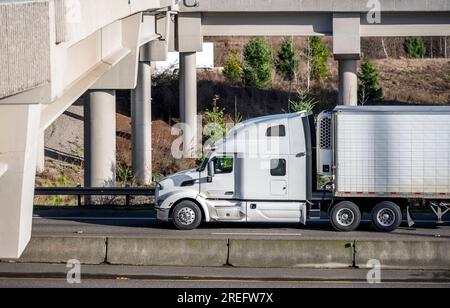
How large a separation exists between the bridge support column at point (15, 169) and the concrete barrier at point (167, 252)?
2659mm

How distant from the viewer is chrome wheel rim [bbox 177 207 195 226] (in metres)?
24.4

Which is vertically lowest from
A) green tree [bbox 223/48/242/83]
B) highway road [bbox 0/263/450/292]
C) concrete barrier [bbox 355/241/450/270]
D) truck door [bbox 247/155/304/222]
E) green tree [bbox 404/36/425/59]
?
highway road [bbox 0/263/450/292]

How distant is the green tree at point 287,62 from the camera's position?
72812 mm

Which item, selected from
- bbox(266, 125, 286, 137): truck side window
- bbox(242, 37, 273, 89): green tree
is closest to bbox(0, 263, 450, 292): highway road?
bbox(266, 125, 286, 137): truck side window

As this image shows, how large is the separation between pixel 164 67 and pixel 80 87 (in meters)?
46.7

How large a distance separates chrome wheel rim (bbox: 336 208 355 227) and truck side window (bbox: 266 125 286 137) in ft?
6.96

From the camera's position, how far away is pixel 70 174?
49906 mm

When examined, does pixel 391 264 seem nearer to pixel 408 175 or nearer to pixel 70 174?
pixel 408 175

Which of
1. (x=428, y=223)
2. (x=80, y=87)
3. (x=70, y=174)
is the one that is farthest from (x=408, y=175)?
(x=70, y=174)

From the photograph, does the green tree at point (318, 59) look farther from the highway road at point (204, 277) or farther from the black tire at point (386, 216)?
the highway road at point (204, 277)

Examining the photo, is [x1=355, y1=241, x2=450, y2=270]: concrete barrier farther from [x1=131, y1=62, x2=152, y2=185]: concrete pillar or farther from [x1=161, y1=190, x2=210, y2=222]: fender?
[x1=131, y1=62, x2=152, y2=185]: concrete pillar

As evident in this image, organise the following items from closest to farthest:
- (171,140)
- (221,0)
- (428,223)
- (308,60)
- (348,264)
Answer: (348,264) < (428,223) < (221,0) < (171,140) < (308,60)

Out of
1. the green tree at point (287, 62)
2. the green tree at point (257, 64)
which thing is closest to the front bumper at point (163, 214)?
the green tree at point (257, 64)

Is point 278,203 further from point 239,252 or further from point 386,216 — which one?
point 239,252
